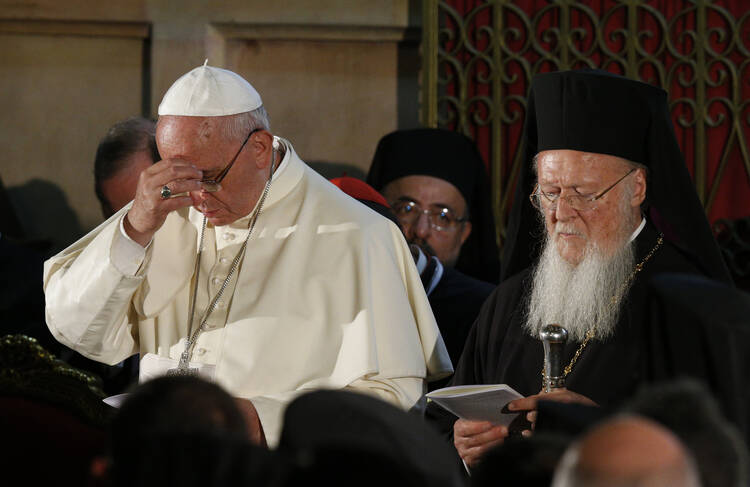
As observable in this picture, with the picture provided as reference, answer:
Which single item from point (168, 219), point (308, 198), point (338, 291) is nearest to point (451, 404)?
point (338, 291)

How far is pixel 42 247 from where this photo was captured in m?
6.04

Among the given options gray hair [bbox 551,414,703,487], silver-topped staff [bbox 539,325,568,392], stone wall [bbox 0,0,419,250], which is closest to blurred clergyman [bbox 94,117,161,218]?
stone wall [bbox 0,0,419,250]

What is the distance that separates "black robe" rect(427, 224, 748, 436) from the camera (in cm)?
365

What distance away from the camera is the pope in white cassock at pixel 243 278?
11.3ft

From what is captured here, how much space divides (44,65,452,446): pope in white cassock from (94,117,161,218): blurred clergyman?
1591 mm

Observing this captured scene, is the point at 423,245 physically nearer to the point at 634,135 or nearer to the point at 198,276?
the point at 634,135

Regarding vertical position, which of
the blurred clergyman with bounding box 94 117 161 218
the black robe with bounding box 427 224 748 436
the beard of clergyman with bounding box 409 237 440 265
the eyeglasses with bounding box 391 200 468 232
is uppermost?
the blurred clergyman with bounding box 94 117 161 218

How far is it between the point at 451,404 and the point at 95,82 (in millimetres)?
3766

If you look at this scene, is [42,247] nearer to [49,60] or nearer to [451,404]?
[49,60]

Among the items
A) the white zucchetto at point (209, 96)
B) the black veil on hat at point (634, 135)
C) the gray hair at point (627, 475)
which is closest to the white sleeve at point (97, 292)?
the white zucchetto at point (209, 96)

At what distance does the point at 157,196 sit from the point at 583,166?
148 centimetres

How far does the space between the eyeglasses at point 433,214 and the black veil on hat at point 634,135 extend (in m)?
1.64

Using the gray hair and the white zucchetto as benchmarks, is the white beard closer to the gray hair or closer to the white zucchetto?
the white zucchetto

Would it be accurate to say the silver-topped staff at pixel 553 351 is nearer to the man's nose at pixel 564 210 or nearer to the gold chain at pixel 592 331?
the gold chain at pixel 592 331
